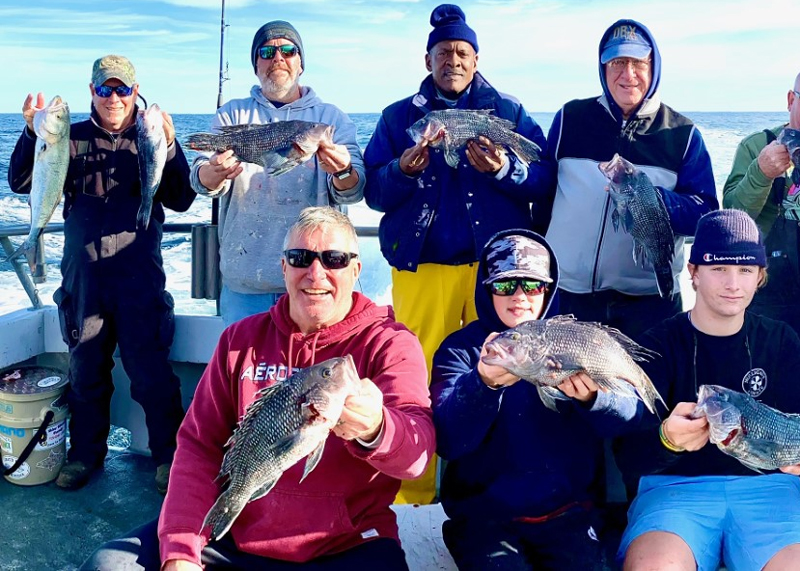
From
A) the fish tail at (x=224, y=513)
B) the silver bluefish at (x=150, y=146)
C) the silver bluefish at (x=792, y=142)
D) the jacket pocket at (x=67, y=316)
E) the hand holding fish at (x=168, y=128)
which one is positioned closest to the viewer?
the fish tail at (x=224, y=513)

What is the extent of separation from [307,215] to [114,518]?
266 cm

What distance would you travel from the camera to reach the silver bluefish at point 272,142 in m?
Answer: 4.09

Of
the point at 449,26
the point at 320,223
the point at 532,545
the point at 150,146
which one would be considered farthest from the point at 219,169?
the point at 532,545

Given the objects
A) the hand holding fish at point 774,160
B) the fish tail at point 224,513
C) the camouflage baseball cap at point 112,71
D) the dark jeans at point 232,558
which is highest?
the camouflage baseball cap at point 112,71

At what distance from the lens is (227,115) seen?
4.71 m

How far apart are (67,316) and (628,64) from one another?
3.73 metres

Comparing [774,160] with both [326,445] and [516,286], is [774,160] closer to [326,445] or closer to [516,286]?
[516,286]

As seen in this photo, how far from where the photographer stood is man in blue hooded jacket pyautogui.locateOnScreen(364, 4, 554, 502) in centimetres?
438

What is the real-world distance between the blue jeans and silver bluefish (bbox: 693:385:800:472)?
2705 mm

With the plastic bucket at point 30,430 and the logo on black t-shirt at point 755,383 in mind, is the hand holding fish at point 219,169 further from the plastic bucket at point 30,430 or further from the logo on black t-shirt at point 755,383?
the logo on black t-shirt at point 755,383

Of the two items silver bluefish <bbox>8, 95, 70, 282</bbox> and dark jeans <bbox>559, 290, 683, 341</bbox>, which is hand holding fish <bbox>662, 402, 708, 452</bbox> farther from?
silver bluefish <bbox>8, 95, 70, 282</bbox>

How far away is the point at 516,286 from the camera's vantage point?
312 cm

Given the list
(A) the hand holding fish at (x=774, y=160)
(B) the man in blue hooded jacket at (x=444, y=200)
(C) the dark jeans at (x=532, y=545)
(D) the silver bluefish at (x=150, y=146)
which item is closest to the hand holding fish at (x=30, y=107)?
(D) the silver bluefish at (x=150, y=146)

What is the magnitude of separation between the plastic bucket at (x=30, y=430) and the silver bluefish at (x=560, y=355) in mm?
3484
